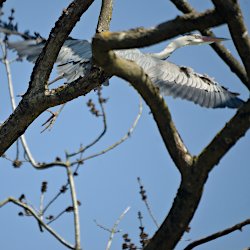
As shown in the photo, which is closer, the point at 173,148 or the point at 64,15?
the point at 173,148

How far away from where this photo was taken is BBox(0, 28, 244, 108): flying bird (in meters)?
4.75

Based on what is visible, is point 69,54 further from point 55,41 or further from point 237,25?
point 237,25

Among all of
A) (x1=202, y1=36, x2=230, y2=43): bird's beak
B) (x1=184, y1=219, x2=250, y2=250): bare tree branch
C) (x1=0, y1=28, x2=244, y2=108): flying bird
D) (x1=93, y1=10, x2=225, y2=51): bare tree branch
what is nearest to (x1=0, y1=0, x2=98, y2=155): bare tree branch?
(x1=0, y1=28, x2=244, y2=108): flying bird

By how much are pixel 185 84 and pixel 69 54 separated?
1.09 metres

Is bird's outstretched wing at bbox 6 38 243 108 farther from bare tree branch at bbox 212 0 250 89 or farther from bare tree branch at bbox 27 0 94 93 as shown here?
bare tree branch at bbox 212 0 250 89

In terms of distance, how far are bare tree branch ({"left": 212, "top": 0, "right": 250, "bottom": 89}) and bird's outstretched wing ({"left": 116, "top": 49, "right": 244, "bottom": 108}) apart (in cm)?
211

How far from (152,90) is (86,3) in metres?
1.57

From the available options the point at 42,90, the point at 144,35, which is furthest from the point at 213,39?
the point at 144,35

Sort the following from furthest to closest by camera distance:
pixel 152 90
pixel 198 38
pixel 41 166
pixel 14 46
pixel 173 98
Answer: pixel 198 38 → pixel 14 46 → pixel 173 98 → pixel 41 166 → pixel 152 90

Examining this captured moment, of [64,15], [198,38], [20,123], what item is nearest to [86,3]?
[64,15]

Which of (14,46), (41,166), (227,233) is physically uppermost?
(14,46)

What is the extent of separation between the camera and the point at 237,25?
2391mm

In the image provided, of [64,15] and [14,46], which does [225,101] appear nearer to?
Result: [64,15]

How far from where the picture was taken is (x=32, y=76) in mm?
3844
